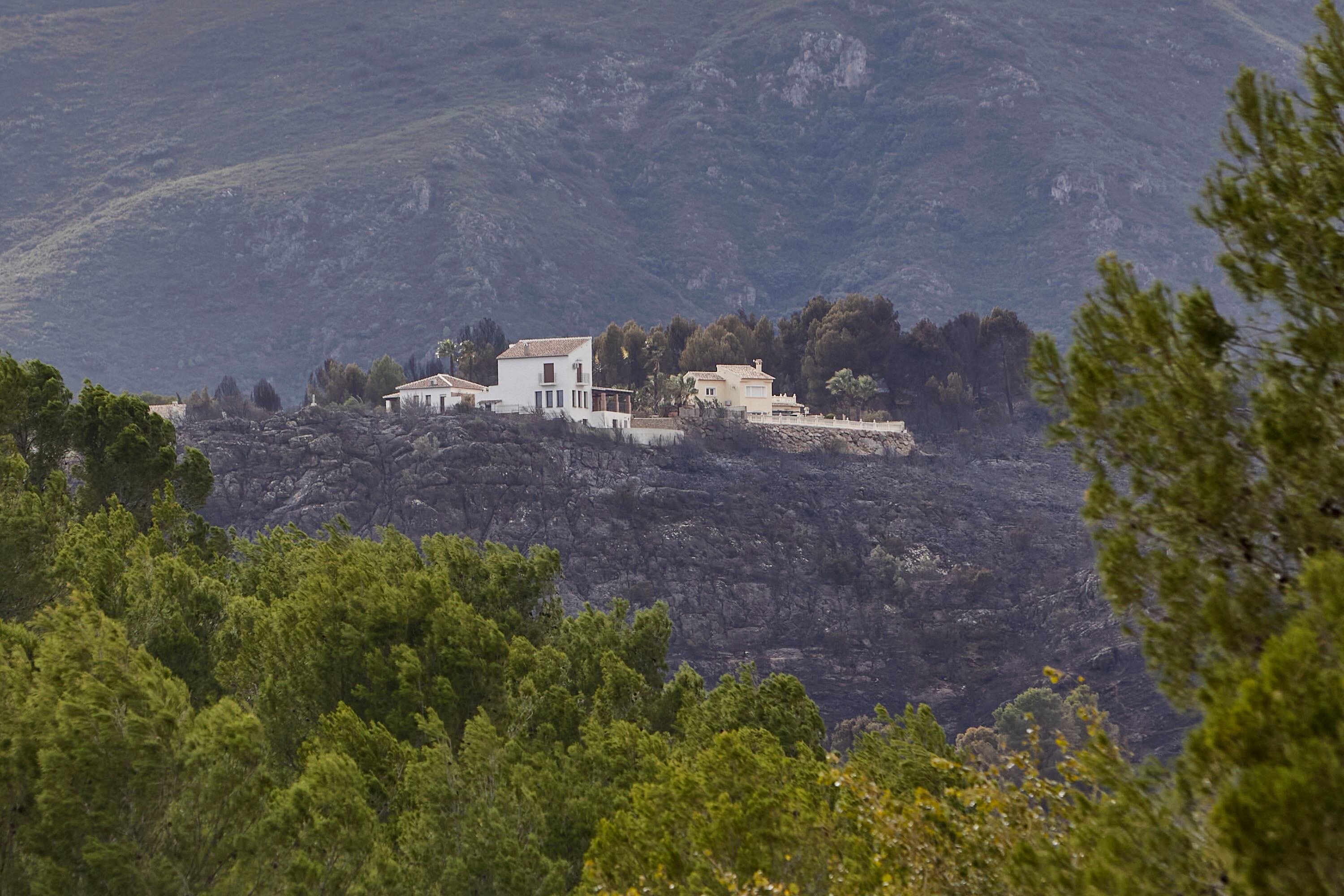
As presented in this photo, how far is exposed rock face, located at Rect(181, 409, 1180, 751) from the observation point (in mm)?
73938

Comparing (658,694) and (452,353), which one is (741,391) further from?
(658,694)

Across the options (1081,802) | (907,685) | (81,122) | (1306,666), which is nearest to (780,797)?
(1081,802)

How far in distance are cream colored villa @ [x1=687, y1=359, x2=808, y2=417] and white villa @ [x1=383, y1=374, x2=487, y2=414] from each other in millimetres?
12904

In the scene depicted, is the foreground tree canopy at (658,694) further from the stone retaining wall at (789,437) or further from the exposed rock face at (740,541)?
the stone retaining wall at (789,437)

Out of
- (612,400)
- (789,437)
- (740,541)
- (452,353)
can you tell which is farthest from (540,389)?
(452,353)

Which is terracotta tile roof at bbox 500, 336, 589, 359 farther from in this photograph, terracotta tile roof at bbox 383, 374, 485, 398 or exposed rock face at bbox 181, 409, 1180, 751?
exposed rock face at bbox 181, 409, 1180, 751

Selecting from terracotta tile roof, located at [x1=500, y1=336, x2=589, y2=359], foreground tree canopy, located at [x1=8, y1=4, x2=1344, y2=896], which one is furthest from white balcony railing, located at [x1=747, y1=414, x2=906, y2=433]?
foreground tree canopy, located at [x1=8, y1=4, x2=1344, y2=896]

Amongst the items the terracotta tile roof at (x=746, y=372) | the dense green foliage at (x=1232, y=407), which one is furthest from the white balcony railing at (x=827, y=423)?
the dense green foliage at (x=1232, y=407)

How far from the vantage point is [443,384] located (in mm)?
86438

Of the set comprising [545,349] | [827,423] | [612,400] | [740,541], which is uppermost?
[545,349]

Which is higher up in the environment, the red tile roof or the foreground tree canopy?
the red tile roof

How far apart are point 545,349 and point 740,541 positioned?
14.8 m

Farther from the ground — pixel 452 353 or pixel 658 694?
pixel 452 353

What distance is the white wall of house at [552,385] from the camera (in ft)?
278
